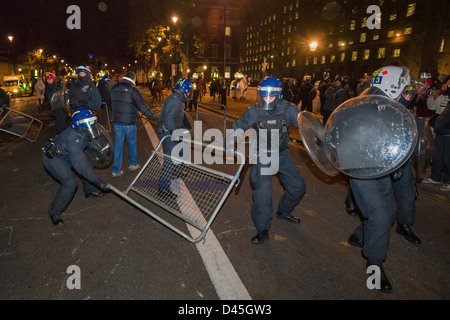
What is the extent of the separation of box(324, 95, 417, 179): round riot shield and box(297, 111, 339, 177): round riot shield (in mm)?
305

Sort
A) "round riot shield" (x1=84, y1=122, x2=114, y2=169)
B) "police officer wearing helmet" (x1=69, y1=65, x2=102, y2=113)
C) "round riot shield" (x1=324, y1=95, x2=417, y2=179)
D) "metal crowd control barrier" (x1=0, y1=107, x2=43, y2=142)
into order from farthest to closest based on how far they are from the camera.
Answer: "metal crowd control barrier" (x1=0, y1=107, x2=43, y2=142), "police officer wearing helmet" (x1=69, y1=65, x2=102, y2=113), "round riot shield" (x1=84, y1=122, x2=114, y2=169), "round riot shield" (x1=324, y1=95, x2=417, y2=179)

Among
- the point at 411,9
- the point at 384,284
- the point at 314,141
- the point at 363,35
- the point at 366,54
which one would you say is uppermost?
the point at 411,9

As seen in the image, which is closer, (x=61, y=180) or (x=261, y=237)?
(x=261, y=237)

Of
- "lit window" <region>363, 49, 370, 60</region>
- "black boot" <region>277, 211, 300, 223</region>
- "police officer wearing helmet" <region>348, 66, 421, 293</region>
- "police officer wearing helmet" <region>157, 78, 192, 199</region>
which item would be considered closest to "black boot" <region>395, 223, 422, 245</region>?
"police officer wearing helmet" <region>348, 66, 421, 293</region>

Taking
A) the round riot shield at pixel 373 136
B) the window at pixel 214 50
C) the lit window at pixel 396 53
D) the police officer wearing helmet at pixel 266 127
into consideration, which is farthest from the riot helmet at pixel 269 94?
the window at pixel 214 50

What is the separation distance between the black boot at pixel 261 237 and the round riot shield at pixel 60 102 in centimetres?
664

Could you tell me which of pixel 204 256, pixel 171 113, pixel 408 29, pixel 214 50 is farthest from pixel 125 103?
pixel 214 50

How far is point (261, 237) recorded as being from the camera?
362 cm

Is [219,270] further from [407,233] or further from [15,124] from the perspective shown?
[15,124]

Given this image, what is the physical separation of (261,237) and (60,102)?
22.6ft

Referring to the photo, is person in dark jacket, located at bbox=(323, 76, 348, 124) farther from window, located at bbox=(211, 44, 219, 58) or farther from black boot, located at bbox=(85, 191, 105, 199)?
window, located at bbox=(211, 44, 219, 58)

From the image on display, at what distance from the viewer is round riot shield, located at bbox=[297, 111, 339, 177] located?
320 centimetres

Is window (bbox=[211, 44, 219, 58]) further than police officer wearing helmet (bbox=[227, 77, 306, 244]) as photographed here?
Yes
